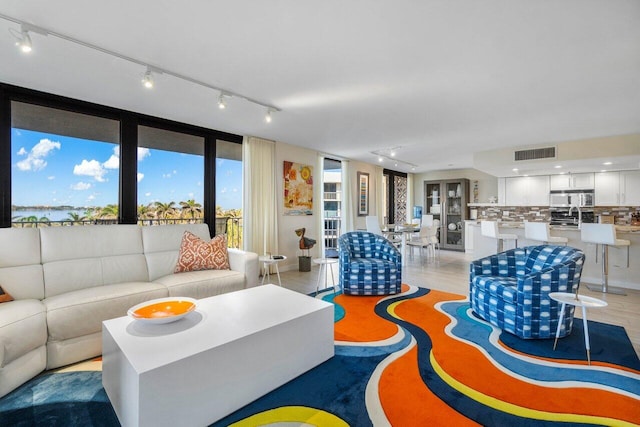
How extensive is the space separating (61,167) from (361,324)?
12.4 feet

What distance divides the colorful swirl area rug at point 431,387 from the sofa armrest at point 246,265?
1243mm

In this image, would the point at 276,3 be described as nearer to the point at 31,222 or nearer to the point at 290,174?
the point at 31,222

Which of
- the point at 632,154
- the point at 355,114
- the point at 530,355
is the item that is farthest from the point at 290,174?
the point at 632,154

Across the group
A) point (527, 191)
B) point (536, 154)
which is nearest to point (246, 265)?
point (536, 154)

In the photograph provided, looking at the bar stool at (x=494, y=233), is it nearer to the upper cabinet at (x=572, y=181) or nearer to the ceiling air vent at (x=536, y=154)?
the ceiling air vent at (x=536, y=154)

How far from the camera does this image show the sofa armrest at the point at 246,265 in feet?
11.1

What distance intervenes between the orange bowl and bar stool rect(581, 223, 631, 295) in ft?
17.2

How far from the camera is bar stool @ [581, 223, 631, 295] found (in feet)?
12.9

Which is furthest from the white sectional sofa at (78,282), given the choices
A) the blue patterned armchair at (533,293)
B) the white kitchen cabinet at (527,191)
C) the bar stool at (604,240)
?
the white kitchen cabinet at (527,191)

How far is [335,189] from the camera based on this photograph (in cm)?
773

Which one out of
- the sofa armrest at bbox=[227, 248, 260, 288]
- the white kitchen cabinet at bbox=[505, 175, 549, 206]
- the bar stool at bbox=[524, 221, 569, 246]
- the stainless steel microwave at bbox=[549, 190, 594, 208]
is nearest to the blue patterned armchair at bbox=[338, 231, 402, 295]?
the sofa armrest at bbox=[227, 248, 260, 288]

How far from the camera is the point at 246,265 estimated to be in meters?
3.38

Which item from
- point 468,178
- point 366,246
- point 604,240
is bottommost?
point 366,246

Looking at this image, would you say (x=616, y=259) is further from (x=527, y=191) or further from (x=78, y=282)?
(x=78, y=282)
